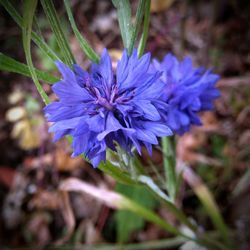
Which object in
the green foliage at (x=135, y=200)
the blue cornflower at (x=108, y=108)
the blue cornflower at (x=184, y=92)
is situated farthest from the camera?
the green foliage at (x=135, y=200)

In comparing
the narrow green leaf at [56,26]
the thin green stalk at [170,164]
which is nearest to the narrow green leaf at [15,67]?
the narrow green leaf at [56,26]

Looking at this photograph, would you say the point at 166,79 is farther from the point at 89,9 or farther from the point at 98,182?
the point at 89,9

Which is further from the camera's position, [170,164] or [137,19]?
[170,164]

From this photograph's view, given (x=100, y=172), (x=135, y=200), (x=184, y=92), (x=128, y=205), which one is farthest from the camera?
(x=100, y=172)

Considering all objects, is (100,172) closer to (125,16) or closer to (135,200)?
(135,200)

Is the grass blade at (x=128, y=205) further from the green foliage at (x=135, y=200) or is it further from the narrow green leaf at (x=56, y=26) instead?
the narrow green leaf at (x=56, y=26)

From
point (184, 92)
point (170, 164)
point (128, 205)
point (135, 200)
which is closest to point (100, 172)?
point (135, 200)

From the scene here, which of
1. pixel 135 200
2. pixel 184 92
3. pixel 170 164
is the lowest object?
pixel 135 200

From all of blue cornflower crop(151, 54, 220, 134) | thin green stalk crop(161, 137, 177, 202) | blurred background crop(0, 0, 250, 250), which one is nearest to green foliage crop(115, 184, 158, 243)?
blurred background crop(0, 0, 250, 250)

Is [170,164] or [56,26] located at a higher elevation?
[56,26]
